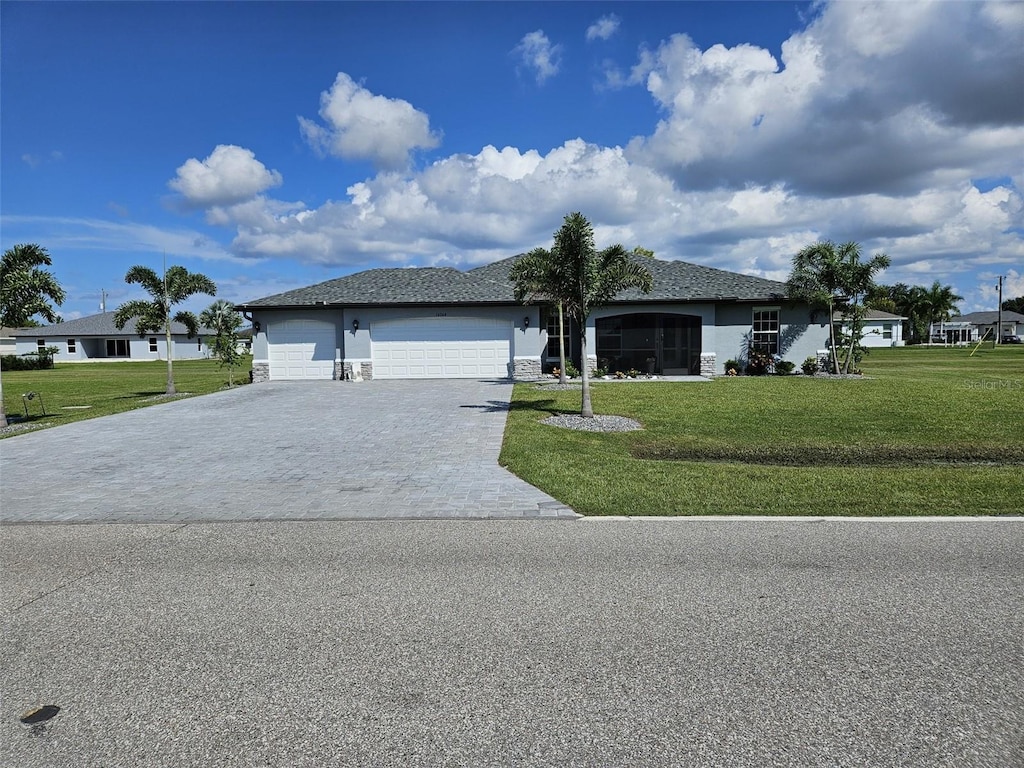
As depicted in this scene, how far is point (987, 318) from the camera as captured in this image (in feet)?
305

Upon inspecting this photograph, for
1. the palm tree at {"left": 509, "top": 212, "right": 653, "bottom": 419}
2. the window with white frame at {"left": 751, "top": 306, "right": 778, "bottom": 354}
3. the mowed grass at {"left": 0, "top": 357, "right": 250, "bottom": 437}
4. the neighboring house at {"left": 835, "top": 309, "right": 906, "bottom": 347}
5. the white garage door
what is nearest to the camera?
the palm tree at {"left": 509, "top": 212, "right": 653, "bottom": 419}

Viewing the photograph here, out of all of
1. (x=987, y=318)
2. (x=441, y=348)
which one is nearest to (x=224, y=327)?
(x=441, y=348)

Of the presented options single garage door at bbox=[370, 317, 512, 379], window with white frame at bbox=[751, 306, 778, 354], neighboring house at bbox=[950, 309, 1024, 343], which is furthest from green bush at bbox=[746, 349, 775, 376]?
A: neighboring house at bbox=[950, 309, 1024, 343]

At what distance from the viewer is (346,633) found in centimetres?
410

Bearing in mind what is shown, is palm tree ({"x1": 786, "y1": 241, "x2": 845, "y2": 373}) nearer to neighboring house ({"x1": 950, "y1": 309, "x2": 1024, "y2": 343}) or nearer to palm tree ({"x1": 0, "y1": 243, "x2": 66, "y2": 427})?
palm tree ({"x1": 0, "y1": 243, "x2": 66, "y2": 427})

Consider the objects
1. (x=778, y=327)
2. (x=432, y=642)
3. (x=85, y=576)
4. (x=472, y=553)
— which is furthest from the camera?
(x=778, y=327)

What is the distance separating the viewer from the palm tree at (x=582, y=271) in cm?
1403

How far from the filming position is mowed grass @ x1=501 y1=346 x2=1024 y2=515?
287 inches

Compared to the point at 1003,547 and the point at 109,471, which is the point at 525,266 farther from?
the point at 1003,547

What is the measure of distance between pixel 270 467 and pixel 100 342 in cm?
5921

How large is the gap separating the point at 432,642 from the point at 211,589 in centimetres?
208

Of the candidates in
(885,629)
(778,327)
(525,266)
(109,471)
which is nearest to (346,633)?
(885,629)

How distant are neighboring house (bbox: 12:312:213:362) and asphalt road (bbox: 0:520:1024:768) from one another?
57143mm

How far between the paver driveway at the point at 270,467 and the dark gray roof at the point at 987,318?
314ft
